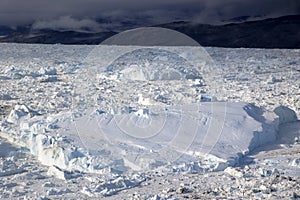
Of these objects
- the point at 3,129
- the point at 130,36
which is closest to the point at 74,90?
the point at 3,129

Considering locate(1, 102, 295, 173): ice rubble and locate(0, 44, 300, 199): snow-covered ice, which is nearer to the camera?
locate(0, 44, 300, 199): snow-covered ice

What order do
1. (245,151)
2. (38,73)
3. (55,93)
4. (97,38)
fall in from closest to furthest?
(245,151), (55,93), (38,73), (97,38)

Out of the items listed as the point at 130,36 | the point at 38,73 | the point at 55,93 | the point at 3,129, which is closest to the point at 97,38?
the point at 130,36

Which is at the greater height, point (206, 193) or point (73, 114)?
point (73, 114)

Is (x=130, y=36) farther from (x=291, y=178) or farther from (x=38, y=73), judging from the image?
(x=291, y=178)

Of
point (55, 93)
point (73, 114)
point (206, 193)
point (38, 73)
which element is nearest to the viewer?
point (206, 193)

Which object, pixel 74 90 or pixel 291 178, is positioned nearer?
pixel 291 178

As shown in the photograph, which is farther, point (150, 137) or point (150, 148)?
point (150, 137)

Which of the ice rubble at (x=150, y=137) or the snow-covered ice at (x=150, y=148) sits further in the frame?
the ice rubble at (x=150, y=137)
